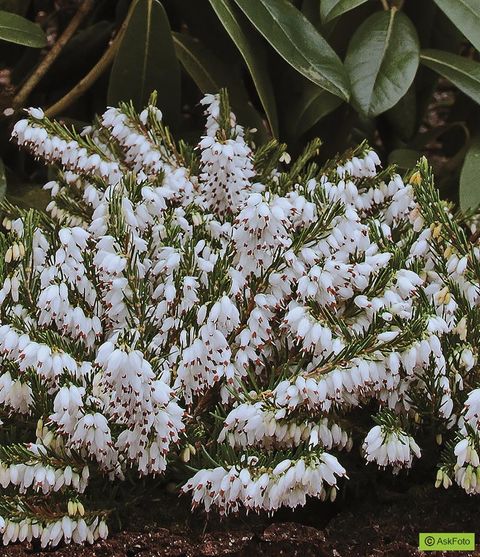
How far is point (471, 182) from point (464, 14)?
1.51 feet

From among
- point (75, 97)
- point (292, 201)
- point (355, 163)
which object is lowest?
point (292, 201)

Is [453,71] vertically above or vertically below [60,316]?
above

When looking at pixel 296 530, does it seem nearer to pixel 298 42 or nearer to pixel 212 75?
pixel 298 42

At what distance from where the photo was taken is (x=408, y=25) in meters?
2.31

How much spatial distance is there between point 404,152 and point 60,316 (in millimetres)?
1243

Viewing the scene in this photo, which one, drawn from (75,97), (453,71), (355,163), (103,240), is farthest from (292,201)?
(75,97)

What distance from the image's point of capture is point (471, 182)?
2104 mm

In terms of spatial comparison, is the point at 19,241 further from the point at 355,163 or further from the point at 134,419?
the point at 355,163

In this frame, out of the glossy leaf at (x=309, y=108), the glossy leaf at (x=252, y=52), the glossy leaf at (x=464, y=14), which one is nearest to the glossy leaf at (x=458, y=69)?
the glossy leaf at (x=464, y=14)

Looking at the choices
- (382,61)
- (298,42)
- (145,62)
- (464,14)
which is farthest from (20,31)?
(464,14)

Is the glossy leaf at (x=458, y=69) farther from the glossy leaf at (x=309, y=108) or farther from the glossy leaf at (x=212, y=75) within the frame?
the glossy leaf at (x=212, y=75)

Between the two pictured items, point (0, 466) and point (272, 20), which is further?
point (272, 20)

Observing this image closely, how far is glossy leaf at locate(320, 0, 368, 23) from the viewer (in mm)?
2119

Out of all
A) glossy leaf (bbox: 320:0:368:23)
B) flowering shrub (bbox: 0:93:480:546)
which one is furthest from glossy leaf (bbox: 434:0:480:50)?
flowering shrub (bbox: 0:93:480:546)
